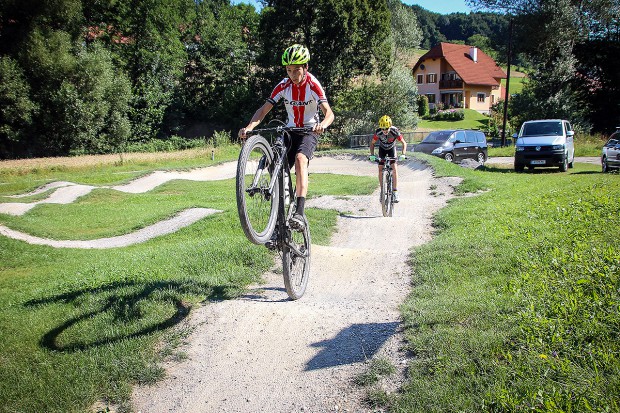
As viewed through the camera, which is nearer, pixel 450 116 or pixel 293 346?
pixel 293 346

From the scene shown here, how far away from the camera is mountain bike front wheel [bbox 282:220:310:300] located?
6309 mm

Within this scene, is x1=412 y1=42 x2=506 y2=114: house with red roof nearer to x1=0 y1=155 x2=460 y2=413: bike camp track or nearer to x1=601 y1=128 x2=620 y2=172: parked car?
x1=601 y1=128 x2=620 y2=172: parked car

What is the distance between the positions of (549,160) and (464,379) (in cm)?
2236

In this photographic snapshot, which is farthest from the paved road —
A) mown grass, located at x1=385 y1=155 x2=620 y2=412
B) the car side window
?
mown grass, located at x1=385 y1=155 x2=620 y2=412

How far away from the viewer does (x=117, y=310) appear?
6047 mm

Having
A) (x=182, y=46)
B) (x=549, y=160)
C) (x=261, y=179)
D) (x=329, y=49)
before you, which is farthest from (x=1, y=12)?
(x=261, y=179)

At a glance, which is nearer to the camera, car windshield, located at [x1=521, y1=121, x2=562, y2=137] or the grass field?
the grass field

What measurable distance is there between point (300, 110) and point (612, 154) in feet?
59.4

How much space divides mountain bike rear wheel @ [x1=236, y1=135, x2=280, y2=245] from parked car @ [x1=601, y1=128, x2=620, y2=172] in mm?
18670

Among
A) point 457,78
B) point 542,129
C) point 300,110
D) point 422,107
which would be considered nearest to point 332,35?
point 542,129

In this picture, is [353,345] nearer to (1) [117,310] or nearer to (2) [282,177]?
(2) [282,177]

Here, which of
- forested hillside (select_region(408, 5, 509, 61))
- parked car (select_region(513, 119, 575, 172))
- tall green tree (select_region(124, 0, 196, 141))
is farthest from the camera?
forested hillside (select_region(408, 5, 509, 61))

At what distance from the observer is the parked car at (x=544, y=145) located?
23.1 m

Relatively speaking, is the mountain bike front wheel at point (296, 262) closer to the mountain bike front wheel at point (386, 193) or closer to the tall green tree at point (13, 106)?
the mountain bike front wheel at point (386, 193)
